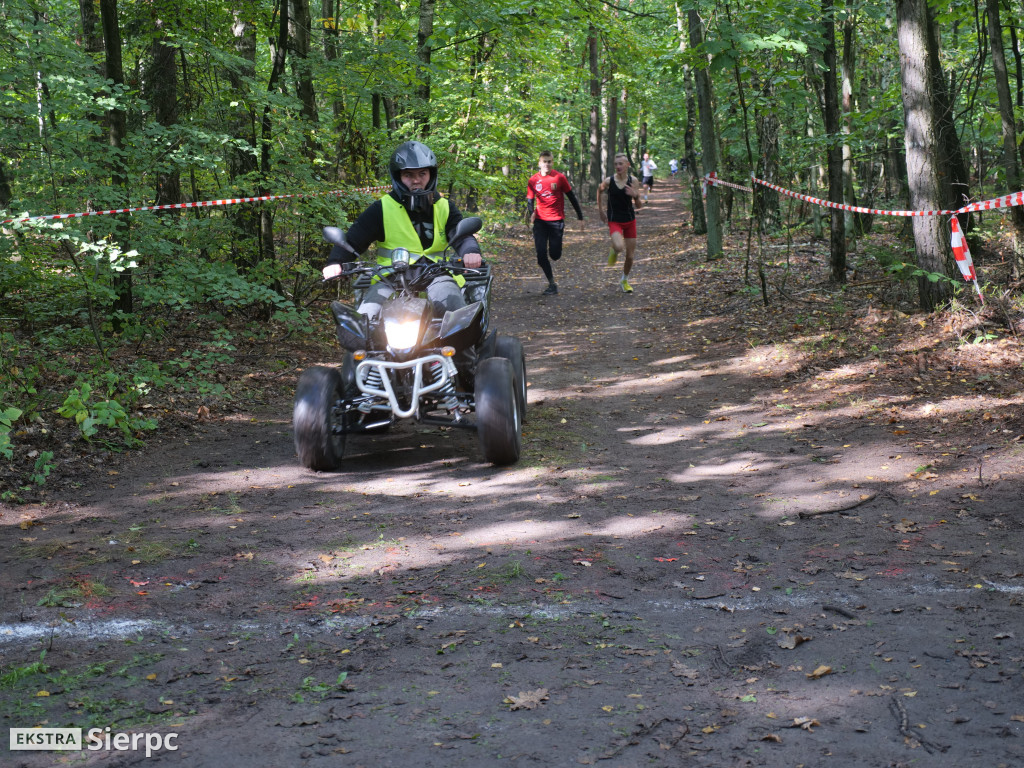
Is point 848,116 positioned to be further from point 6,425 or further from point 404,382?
point 6,425

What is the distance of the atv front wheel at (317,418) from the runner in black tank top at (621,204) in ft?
28.2

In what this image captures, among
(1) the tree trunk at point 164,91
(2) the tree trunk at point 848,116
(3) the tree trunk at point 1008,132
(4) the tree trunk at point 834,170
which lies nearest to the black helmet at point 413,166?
(1) the tree trunk at point 164,91

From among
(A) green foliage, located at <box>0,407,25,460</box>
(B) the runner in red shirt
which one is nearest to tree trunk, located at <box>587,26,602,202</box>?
(B) the runner in red shirt

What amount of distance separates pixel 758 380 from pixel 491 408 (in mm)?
4046

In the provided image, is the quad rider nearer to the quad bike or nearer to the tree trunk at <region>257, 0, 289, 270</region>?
the quad bike

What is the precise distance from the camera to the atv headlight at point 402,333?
5.98 m

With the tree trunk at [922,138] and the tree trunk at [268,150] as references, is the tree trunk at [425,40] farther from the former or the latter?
the tree trunk at [922,138]

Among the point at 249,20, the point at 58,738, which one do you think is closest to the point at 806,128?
the point at 249,20

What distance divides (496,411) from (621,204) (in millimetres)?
8836

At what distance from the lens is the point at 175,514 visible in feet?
17.0

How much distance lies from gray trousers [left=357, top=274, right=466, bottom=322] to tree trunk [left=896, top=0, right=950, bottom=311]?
529 cm

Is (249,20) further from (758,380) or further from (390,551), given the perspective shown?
(390,551)

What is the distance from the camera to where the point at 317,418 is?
587 centimetres

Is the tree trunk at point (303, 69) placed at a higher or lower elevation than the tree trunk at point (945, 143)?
higher
